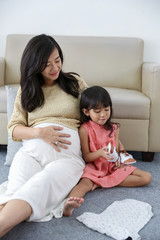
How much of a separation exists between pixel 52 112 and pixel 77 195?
45cm

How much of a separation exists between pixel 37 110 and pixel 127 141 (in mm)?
713

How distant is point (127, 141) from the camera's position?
211cm

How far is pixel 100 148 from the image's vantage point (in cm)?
173

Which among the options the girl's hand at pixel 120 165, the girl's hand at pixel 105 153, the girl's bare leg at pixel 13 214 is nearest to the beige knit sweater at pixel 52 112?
the girl's hand at pixel 105 153

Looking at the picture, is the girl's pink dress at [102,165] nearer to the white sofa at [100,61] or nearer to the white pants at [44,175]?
the white pants at [44,175]

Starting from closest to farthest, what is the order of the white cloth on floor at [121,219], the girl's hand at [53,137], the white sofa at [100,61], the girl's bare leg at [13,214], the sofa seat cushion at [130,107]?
the girl's bare leg at [13,214], the white cloth on floor at [121,219], the girl's hand at [53,137], the sofa seat cushion at [130,107], the white sofa at [100,61]

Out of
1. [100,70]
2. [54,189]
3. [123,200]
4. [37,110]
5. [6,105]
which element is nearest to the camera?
[54,189]

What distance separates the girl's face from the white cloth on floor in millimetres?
431

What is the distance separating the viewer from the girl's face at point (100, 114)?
1672 millimetres

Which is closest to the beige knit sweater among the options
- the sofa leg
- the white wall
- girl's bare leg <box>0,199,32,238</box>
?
girl's bare leg <box>0,199,32,238</box>

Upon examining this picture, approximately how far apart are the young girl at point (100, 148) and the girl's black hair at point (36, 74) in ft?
0.40

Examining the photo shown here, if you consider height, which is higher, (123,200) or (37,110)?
(37,110)

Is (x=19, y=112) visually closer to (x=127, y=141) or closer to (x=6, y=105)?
(x=6, y=105)

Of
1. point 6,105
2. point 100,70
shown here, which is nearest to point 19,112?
point 6,105
